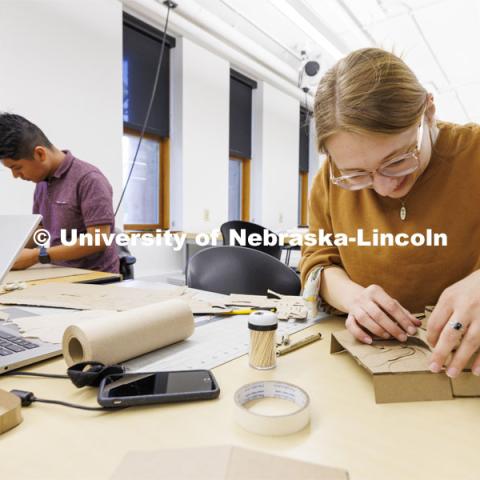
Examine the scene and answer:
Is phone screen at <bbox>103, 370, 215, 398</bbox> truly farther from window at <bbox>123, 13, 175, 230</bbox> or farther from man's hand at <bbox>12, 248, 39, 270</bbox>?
window at <bbox>123, 13, 175, 230</bbox>

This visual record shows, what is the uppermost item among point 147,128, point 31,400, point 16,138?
point 147,128

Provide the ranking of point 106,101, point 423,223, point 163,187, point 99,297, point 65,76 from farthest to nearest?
1. point 163,187
2. point 106,101
3. point 65,76
4. point 99,297
5. point 423,223

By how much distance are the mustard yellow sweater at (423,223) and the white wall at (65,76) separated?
251cm

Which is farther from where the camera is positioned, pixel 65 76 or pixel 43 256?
pixel 65 76

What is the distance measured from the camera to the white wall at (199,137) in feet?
13.5

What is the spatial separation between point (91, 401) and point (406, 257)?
0.81 metres

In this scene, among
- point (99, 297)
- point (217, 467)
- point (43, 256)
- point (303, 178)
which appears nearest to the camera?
point (217, 467)

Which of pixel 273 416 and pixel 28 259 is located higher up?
pixel 28 259

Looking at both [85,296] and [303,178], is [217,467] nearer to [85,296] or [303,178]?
[85,296]

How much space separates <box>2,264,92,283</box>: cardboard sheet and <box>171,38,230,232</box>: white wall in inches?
94.7

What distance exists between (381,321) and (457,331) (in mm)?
148

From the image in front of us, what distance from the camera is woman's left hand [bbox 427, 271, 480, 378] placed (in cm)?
58

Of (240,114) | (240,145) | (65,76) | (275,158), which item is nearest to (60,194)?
(65,76)

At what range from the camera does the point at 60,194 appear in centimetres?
193
